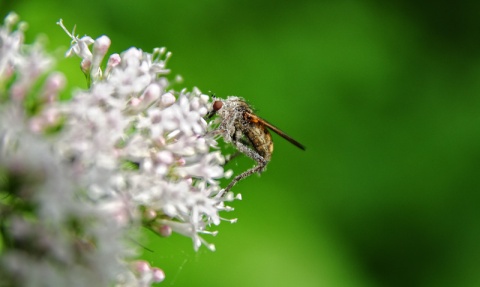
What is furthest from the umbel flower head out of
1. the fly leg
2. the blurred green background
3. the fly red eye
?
the blurred green background

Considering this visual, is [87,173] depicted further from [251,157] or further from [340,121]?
[340,121]

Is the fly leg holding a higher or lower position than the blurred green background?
lower

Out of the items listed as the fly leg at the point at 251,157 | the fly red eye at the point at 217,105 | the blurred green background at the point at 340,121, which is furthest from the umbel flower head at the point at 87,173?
the blurred green background at the point at 340,121

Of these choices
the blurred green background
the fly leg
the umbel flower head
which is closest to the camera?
the umbel flower head

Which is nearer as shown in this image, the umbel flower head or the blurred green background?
the umbel flower head

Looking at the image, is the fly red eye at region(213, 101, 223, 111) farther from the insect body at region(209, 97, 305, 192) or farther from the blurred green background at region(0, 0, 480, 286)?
the blurred green background at region(0, 0, 480, 286)

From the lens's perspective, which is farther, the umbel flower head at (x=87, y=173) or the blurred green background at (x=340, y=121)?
the blurred green background at (x=340, y=121)

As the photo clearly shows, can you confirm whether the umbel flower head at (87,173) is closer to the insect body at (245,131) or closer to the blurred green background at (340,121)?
the insect body at (245,131)
